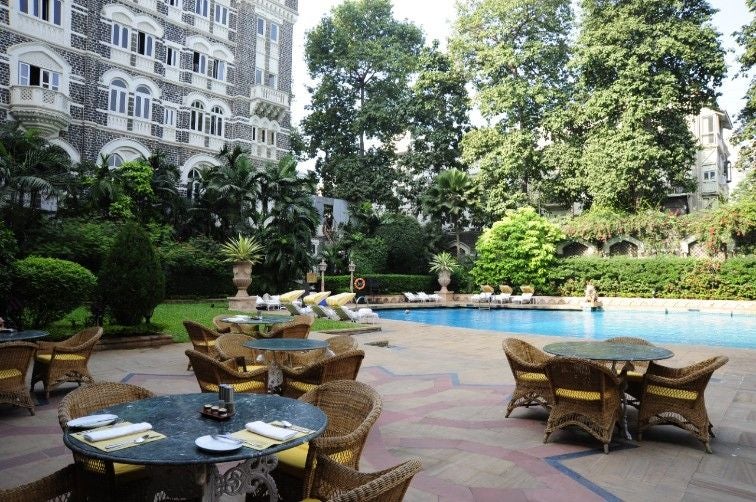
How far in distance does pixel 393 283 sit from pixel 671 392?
2301 centimetres

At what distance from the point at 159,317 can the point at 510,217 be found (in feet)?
64.2

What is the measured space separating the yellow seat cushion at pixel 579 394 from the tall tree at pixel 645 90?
23.9 metres

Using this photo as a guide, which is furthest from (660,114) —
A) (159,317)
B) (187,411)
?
(187,411)

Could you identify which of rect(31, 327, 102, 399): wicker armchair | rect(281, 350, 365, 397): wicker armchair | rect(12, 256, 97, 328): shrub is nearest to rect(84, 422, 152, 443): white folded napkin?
rect(281, 350, 365, 397): wicker armchair

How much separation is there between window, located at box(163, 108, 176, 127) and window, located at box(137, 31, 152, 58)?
275 centimetres

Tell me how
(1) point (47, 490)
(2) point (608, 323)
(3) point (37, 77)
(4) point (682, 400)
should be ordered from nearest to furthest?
(1) point (47, 490)
(4) point (682, 400)
(2) point (608, 323)
(3) point (37, 77)

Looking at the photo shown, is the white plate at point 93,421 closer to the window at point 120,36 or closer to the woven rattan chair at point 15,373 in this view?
the woven rattan chair at point 15,373

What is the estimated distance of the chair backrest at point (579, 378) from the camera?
459cm

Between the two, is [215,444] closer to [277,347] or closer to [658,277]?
[277,347]

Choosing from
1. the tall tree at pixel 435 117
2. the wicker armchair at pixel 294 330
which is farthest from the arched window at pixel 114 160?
the wicker armchair at pixel 294 330

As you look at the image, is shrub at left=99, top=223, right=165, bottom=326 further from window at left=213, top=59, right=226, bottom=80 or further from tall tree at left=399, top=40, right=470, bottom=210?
tall tree at left=399, top=40, right=470, bottom=210

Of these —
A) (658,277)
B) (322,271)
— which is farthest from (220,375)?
(658,277)

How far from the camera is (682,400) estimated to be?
15.9 feet

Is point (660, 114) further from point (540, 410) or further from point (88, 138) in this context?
point (88, 138)
